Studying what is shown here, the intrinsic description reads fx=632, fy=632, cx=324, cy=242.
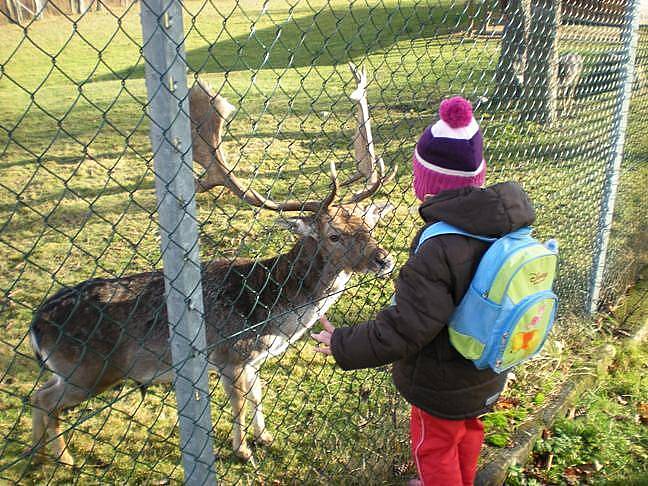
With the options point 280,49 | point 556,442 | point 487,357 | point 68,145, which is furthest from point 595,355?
point 280,49

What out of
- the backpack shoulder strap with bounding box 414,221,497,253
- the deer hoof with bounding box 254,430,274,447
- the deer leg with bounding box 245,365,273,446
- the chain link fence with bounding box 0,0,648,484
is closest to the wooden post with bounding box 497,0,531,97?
the chain link fence with bounding box 0,0,648,484

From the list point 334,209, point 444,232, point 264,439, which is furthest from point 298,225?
point 444,232

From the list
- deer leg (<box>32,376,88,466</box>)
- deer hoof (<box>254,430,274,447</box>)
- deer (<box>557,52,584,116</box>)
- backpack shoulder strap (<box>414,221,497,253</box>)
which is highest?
backpack shoulder strap (<box>414,221,497,253</box>)

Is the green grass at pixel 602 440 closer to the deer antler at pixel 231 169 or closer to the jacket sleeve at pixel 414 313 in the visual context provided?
the jacket sleeve at pixel 414 313

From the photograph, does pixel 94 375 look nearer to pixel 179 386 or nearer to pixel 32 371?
pixel 32 371

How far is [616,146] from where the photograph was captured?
203 inches

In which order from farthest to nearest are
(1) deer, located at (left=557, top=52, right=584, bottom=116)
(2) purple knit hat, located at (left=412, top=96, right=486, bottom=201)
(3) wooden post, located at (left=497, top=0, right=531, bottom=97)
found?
1. (1) deer, located at (left=557, top=52, right=584, bottom=116)
2. (3) wooden post, located at (left=497, top=0, right=531, bottom=97)
3. (2) purple knit hat, located at (left=412, top=96, right=486, bottom=201)

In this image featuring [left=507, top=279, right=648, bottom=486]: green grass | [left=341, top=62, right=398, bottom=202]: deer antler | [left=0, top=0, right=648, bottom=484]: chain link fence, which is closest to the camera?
[left=0, top=0, right=648, bottom=484]: chain link fence

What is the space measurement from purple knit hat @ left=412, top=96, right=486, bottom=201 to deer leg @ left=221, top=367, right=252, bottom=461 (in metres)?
2.22

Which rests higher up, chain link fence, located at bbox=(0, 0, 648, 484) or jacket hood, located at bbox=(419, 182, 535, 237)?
jacket hood, located at bbox=(419, 182, 535, 237)

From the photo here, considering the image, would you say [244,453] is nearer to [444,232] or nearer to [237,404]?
[237,404]

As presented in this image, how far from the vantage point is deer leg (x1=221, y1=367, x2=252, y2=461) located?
4.26 metres

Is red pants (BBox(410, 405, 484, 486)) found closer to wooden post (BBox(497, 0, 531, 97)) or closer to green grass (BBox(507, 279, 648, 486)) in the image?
green grass (BBox(507, 279, 648, 486))

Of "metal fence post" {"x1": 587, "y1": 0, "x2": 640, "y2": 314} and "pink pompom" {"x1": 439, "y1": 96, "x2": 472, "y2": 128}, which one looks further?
"metal fence post" {"x1": 587, "y1": 0, "x2": 640, "y2": 314}
